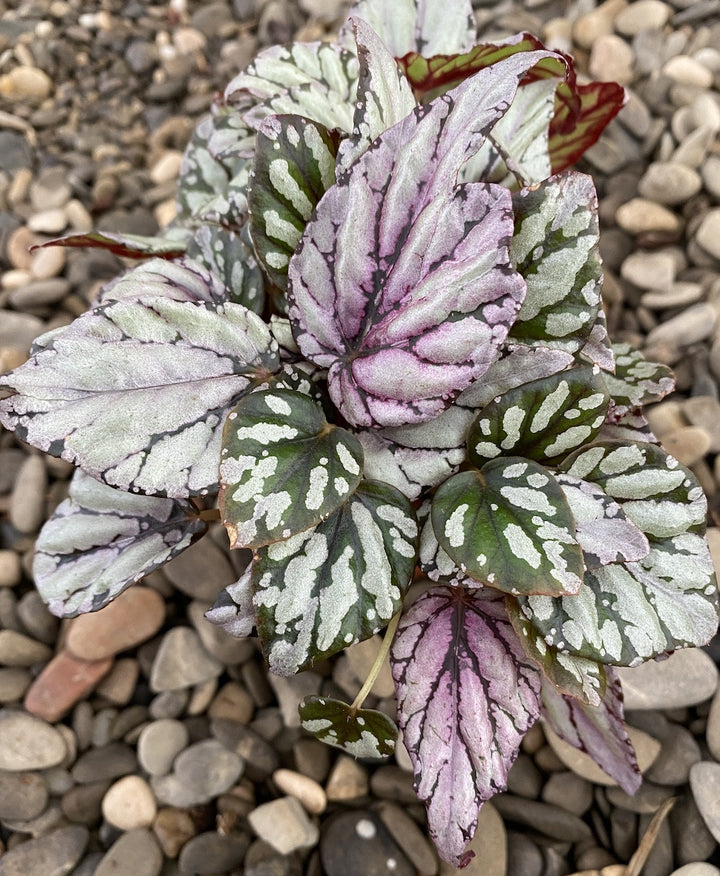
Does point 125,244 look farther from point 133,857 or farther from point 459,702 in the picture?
point 133,857

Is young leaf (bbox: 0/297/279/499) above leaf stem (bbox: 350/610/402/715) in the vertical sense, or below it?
above

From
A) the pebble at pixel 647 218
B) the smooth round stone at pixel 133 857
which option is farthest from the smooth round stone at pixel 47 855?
the pebble at pixel 647 218

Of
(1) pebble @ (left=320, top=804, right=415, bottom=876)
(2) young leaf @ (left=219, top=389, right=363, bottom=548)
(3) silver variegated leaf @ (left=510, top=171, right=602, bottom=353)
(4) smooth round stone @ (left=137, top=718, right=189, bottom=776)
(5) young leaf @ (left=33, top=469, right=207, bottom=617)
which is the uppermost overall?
(3) silver variegated leaf @ (left=510, top=171, right=602, bottom=353)

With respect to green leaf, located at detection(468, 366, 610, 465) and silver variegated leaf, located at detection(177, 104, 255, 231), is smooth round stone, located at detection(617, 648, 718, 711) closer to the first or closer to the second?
green leaf, located at detection(468, 366, 610, 465)

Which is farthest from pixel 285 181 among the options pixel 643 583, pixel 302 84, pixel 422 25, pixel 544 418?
pixel 643 583

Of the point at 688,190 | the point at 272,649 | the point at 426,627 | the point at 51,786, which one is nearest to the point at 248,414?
the point at 272,649

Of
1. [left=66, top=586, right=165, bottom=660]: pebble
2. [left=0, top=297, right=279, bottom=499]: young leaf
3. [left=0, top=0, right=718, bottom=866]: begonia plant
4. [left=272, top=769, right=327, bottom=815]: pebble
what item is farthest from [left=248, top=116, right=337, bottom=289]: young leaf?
[left=272, top=769, right=327, bottom=815]: pebble
